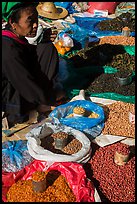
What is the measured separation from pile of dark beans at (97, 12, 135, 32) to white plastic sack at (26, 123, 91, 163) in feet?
9.54

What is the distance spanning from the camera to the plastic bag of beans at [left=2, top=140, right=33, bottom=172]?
2.87m

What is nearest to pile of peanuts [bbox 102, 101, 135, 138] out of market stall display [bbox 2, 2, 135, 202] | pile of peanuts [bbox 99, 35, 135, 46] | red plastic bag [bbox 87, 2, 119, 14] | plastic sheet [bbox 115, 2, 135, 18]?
market stall display [bbox 2, 2, 135, 202]

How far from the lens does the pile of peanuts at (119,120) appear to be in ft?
10.9

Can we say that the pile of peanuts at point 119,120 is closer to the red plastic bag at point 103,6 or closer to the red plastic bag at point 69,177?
the red plastic bag at point 69,177

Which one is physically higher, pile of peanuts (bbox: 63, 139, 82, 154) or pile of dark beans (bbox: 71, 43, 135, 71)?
pile of dark beans (bbox: 71, 43, 135, 71)

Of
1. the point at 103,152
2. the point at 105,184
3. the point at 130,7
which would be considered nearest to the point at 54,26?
the point at 130,7

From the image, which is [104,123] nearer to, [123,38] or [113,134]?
[113,134]

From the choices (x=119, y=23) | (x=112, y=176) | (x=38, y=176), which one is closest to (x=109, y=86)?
(x=112, y=176)

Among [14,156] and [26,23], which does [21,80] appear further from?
[14,156]

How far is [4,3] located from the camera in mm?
3061

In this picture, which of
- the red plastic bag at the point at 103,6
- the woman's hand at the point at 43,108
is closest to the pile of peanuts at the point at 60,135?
the woman's hand at the point at 43,108

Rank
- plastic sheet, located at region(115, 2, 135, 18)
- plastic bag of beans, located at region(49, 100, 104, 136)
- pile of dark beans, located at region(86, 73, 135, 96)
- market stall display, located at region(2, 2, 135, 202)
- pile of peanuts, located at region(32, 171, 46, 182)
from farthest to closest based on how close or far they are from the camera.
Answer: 1. plastic sheet, located at region(115, 2, 135, 18)
2. pile of dark beans, located at region(86, 73, 135, 96)
3. plastic bag of beans, located at region(49, 100, 104, 136)
4. market stall display, located at region(2, 2, 135, 202)
5. pile of peanuts, located at region(32, 171, 46, 182)

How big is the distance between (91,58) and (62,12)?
6.94 ft

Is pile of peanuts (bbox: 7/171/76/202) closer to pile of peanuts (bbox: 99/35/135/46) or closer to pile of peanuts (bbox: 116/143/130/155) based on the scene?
pile of peanuts (bbox: 116/143/130/155)
